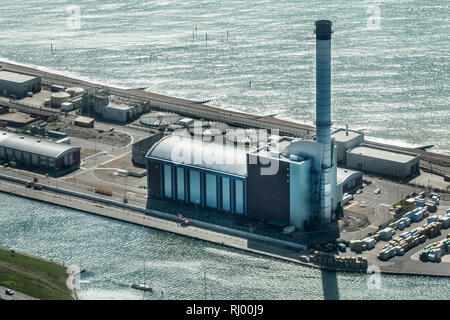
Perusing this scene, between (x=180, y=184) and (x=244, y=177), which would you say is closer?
(x=244, y=177)

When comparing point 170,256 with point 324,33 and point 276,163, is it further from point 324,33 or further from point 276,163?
point 324,33

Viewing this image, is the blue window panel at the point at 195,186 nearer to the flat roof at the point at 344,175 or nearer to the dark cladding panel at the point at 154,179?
the dark cladding panel at the point at 154,179

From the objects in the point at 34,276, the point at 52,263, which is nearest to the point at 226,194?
the point at 52,263

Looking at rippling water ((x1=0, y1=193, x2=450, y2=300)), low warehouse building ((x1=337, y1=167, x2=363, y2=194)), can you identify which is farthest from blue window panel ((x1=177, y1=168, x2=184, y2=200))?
low warehouse building ((x1=337, y1=167, x2=363, y2=194))

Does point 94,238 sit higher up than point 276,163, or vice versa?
point 276,163

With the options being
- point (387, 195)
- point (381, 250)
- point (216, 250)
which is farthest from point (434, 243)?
point (216, 250)

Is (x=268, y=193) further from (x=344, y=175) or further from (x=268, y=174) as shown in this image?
(x=344, y=175)
